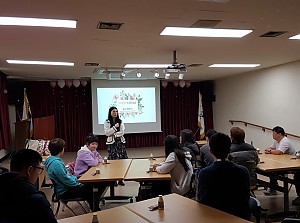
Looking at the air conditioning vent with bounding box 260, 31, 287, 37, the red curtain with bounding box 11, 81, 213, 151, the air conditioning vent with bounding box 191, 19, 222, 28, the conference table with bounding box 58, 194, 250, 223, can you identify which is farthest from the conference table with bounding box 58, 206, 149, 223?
the red curtain with bounding box 11, 81, 213, 151

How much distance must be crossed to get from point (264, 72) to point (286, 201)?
14.1 feet

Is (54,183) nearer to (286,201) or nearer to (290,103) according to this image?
(286,201)

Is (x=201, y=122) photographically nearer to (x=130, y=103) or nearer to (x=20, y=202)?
(x=130, y=103)

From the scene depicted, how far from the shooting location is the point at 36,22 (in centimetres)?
331

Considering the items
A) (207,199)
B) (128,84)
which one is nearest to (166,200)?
(207,199)

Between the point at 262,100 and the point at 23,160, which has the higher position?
the point at 262,100

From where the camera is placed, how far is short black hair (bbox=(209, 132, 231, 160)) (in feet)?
A: 7.88

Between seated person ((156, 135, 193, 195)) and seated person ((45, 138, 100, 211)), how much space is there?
96 centimetres

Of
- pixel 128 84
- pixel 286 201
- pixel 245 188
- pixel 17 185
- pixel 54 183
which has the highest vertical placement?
pixel 128 84

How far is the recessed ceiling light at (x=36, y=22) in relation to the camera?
320 cm

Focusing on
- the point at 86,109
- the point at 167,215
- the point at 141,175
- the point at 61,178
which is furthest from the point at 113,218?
the point at 86,109

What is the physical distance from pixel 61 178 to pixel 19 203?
223 centimetres

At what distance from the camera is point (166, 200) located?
2562mm

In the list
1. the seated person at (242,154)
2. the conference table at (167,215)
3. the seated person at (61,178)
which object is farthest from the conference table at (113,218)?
the seated person at (242,154)
